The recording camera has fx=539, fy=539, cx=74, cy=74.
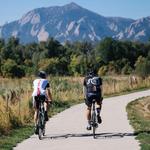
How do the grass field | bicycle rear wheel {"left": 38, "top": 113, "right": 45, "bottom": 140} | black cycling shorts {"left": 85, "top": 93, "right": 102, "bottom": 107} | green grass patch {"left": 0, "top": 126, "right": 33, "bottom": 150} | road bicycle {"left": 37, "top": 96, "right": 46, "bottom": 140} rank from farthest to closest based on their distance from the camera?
the grass field
black cycling shorts {"left": 85, "top": 93, "right": 102, "bottom": 107}
road bicycle {"left": 37, "top": 96, "right": 46, "bottom": 140}
bicycle rear wheel {"left": 38, "top": 113, "right": 45, "bottom": 140}
green grass patch {"left": 0, "top": 126, "right": 33, "bottom": 150}

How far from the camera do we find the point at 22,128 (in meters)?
17.9

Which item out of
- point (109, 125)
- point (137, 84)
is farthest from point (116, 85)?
point (109, 125)

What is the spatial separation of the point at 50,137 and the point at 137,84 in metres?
31.8

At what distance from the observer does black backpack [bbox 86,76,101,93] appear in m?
15.8

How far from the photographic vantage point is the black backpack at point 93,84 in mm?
15805

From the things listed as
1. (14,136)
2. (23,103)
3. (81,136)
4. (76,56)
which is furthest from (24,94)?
(76,56)

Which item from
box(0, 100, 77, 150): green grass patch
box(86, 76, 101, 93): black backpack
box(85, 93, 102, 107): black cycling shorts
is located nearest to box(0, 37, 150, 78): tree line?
box(0, 100, 77, 150): green grass patch

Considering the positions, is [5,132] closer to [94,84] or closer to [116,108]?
[94,84]

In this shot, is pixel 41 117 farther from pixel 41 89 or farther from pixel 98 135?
pixel 98 135

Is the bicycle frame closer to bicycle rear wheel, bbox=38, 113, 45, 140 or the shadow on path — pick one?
bicycle rear wheel, bbox=38, 113, 45, 140

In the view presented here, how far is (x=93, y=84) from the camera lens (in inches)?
623

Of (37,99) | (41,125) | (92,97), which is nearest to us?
(41,125)

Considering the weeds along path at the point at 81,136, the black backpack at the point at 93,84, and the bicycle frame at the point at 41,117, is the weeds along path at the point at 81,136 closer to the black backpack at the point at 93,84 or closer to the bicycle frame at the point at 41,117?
the bicycle frame at the point at 41,117

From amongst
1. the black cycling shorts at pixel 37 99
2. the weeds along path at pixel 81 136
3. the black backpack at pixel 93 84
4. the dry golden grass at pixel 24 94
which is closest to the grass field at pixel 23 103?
Result: the dry golden grass at pixel 24 94
